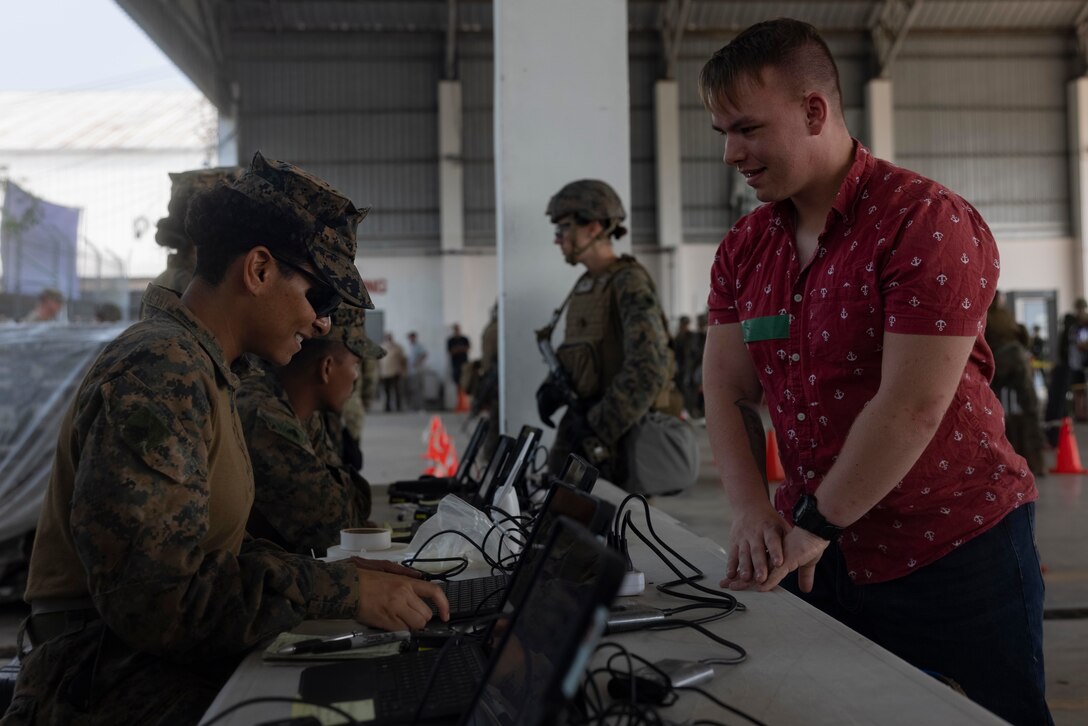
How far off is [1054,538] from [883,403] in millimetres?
4264

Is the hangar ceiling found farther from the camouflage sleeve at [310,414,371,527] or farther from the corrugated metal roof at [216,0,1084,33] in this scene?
the camouflage sleeve at [310,414,371,527]

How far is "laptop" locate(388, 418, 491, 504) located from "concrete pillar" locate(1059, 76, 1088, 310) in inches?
619

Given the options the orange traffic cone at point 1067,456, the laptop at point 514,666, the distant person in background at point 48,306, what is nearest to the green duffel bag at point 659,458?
the laptop at point 514,666

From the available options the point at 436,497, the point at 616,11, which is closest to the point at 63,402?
the point at 436,497

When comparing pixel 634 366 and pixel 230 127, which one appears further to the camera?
pixel 230 127

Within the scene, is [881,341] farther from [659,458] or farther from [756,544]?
[659,458]

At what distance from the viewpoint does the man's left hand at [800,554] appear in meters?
1.45

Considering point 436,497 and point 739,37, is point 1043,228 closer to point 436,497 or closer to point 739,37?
point 436,497

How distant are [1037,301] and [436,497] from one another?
51.7ft

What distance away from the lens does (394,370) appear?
49.8 feet

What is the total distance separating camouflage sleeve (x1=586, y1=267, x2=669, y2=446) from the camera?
Result: 323 cm

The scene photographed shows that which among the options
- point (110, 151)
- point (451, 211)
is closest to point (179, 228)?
point (451, 211)

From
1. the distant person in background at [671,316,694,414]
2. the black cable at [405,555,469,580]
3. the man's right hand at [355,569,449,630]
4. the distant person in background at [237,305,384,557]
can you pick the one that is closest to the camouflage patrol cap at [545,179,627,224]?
the distant person in background at [237,305,384,557]

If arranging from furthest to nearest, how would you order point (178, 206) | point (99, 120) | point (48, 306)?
point (99, 120) < point (48, 306) < point (178, 206)
